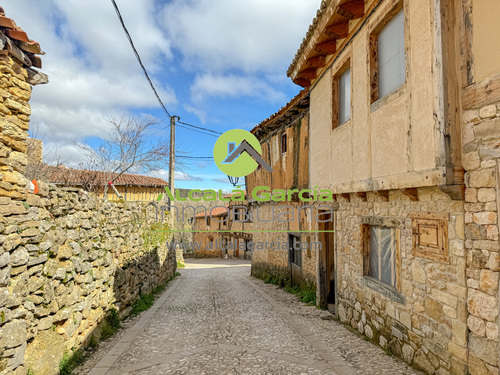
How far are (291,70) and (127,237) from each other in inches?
246

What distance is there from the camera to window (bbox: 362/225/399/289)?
5.19 meters

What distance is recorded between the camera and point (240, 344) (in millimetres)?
5645

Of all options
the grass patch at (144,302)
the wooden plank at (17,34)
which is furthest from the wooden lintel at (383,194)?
the grass patch at (144,302)

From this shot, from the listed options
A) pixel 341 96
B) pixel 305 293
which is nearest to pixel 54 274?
pixel 341 96

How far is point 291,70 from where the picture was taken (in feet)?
28.2

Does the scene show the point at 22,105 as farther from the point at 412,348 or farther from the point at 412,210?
the point at 412,348

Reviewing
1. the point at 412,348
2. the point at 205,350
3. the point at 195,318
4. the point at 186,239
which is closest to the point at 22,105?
the point at 205,350

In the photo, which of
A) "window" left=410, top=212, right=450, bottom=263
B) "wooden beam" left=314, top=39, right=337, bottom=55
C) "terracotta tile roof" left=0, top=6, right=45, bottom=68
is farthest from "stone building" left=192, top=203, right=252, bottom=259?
"terracotta tile roof" left=0, top=6, right=45, bottom=68

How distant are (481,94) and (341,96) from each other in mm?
3767

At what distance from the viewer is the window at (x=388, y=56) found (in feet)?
15.6

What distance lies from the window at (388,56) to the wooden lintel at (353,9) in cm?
65

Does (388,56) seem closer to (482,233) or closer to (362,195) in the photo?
(362,195)

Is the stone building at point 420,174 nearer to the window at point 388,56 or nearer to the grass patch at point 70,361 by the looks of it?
the window at point 388,56

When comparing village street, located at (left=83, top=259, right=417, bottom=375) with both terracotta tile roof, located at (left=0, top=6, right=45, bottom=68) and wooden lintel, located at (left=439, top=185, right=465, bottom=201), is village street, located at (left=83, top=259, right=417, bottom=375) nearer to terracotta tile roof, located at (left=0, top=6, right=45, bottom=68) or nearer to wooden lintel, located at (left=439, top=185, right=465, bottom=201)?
wooden lintel, located at (left=439, top=185, right=465, bottom=201)
